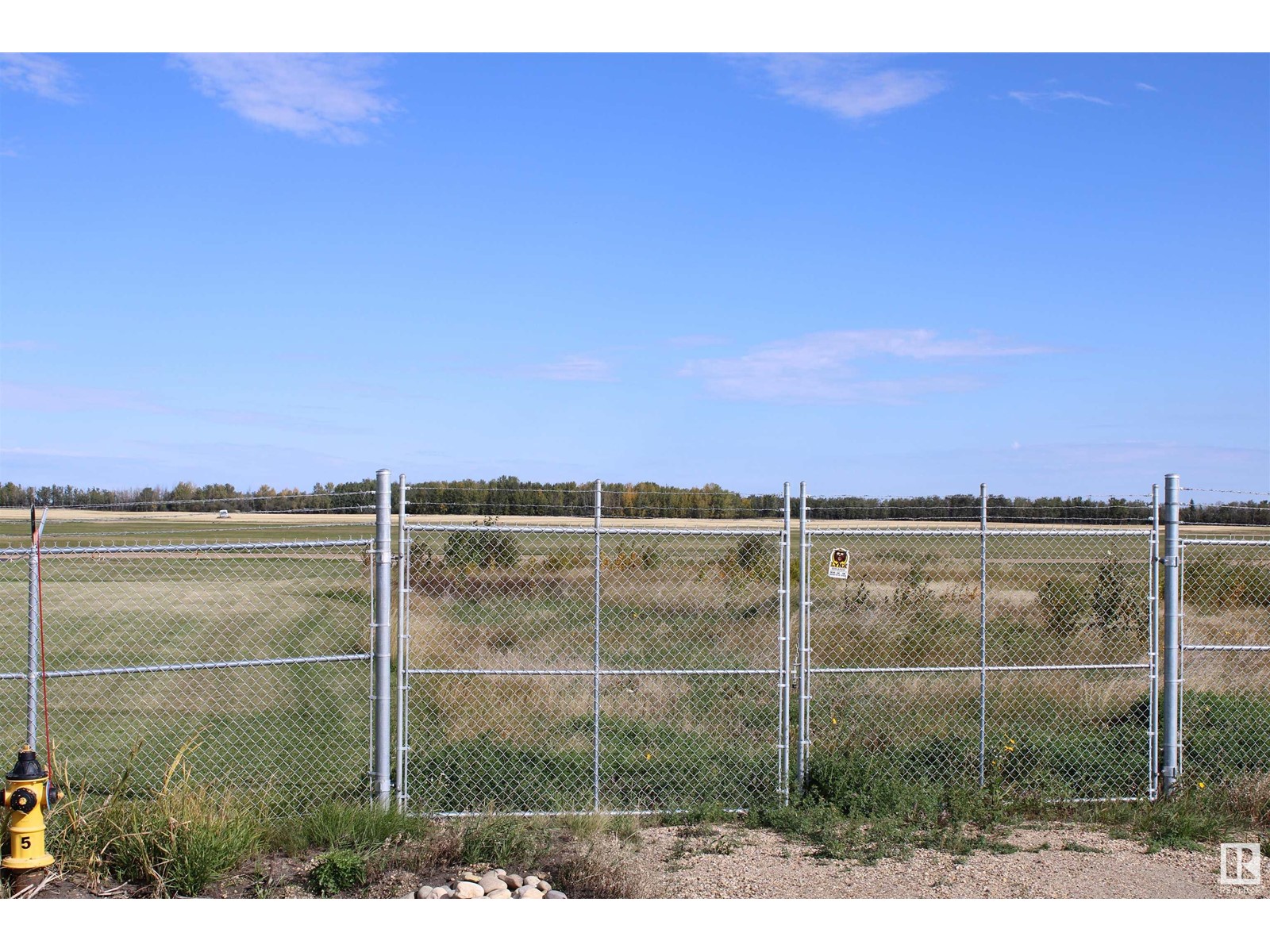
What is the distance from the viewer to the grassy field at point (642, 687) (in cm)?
883

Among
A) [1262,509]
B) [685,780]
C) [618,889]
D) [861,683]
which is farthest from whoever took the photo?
[861,683]

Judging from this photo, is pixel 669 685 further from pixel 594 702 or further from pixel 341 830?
pixel 341 830

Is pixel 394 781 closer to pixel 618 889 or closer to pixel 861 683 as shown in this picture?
pixel 618 889

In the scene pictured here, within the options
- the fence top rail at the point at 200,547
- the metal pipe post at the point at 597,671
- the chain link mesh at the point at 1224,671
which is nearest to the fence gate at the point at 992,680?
the chain link mesh at the point at 1224,671

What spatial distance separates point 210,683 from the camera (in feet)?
53.5

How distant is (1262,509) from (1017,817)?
4.90 meters

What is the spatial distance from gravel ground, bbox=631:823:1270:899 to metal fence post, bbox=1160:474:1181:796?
1329mm

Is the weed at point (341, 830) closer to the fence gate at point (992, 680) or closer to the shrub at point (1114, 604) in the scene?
the fence gate at point (992, 680)

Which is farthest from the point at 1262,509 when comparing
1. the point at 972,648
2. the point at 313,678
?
the point at 313,678

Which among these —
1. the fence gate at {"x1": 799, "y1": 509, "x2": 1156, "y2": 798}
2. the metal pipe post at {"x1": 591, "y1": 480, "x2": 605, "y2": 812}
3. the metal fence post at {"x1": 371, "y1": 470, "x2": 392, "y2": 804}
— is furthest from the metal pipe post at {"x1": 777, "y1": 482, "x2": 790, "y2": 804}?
the metal fence post at {"x1": 371, "y1": 470, "x2": 392, "y2": 804}

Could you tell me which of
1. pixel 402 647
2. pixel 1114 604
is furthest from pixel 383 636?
pixel 1114 604

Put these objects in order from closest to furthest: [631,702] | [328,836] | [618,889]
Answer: [618,889] < [328,836] < [631,702]

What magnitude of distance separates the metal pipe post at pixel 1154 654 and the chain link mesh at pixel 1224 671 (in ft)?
0.83

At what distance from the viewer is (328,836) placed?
6875 mm
